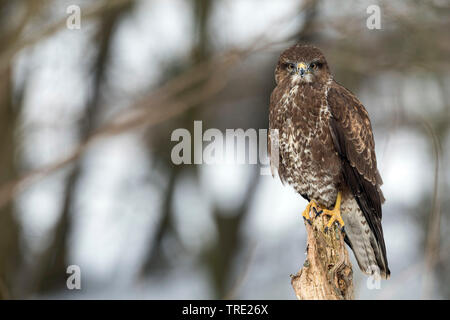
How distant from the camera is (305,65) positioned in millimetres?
6082

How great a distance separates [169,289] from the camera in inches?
436

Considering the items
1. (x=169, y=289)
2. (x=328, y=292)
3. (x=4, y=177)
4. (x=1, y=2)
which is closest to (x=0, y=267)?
(x=4, y=177)

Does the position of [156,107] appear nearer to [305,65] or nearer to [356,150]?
[305,65]

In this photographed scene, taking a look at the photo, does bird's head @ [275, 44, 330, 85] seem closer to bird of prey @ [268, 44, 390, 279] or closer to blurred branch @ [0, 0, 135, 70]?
bird of prey @ [268, 44, 390, 279]

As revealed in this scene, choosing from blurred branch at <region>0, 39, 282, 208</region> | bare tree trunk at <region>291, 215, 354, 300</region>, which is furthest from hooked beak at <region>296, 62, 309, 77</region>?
blurred branch at <region>0, 39, 282, 208</region>

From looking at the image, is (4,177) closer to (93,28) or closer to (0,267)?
(0,267)

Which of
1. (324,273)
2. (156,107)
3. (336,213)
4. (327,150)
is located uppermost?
(156,107)

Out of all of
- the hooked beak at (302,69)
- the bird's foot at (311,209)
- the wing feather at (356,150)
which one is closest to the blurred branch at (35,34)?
the hooked beak at (302,69)

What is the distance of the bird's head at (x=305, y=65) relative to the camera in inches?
240

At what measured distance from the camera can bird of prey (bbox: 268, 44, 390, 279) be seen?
6.02 meters

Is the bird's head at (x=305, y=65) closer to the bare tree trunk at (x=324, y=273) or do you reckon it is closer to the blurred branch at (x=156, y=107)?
the bare tree trunk at (x=324, y=273)

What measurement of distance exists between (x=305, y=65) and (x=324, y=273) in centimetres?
182

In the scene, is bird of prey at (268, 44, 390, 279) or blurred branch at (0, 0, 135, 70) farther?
blurred branch at (0, 0, 135, 70)

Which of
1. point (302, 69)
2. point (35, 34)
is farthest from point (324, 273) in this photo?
point (35, 34)
